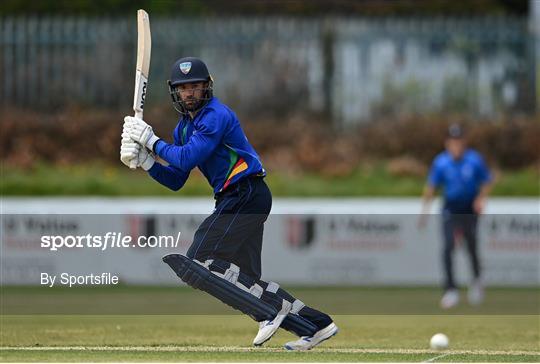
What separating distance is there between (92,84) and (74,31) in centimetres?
94

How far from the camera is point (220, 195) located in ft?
27.6

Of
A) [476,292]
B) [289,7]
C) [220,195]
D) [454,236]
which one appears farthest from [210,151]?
[289,7]

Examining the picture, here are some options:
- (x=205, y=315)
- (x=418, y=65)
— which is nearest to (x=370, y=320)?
(x=205, y=315)

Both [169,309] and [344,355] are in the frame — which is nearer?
[344,355]

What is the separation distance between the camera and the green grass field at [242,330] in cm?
830

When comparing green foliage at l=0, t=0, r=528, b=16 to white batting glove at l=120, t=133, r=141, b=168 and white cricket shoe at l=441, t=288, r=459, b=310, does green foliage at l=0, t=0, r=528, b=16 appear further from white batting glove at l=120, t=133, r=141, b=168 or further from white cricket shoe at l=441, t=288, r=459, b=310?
white batting glove at l=120, t=133, r=141, b=168

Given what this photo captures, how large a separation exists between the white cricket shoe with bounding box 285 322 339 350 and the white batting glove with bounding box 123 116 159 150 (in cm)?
162

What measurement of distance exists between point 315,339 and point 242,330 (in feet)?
8.09

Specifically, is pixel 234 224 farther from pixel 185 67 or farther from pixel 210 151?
pixel 185 67

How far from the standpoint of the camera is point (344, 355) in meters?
8.36

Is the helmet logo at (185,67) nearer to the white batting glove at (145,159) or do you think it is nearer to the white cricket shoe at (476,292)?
the white batting glove at (145,159)

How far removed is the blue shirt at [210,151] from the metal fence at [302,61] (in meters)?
10.4

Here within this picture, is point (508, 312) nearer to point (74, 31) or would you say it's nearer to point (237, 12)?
point (74, 31)

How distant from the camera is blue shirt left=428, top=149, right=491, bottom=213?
14.9 metres
